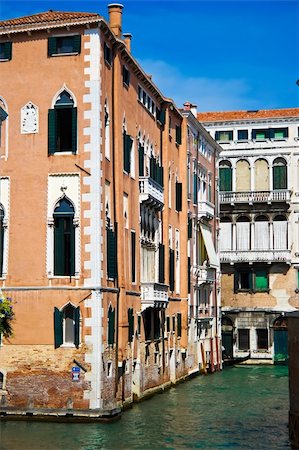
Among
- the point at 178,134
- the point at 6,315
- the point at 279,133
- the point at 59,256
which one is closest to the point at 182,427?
the point at 6,315

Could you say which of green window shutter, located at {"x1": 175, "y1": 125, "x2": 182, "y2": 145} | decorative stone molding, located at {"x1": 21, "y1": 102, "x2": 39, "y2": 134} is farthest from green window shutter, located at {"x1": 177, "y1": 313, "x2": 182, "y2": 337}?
decorative stone molding, located at {"x1": 21, "y1": 102, "x2": 39, "y2": 134}

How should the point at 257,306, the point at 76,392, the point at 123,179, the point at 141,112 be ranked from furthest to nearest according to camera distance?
the point at 257,306 → the point at 141,112 → the point at 123,179 → the point at 76,392

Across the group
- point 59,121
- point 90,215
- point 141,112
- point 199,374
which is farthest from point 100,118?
point 199,374

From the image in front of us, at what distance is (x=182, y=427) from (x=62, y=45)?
460 inches

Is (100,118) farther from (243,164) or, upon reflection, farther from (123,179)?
(243,164)

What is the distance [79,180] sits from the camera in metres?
24.2

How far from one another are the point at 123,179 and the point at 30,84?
443 cm

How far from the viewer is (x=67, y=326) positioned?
2391cm

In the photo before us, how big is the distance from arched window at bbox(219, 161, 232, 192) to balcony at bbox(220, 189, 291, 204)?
596 millimetres

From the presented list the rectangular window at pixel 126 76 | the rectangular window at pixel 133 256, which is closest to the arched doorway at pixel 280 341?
the rectangular window at pixel 133 256

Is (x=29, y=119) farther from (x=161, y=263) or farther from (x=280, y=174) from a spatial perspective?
(x=280, y=174)

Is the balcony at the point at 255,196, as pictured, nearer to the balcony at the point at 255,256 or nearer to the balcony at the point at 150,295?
the balcony at the point at 255,256

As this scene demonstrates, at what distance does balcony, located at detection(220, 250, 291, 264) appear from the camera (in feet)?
160

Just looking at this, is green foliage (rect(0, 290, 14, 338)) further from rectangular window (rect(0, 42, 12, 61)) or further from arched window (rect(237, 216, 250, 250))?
arched window (rect(237, 216, 250, 250))
